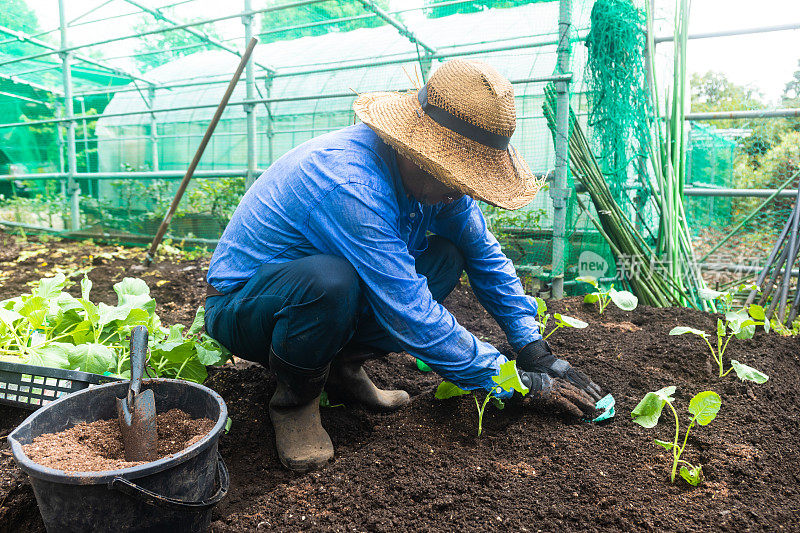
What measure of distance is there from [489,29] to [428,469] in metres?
7.21

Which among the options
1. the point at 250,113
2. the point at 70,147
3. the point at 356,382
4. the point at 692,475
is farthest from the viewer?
the point at 70,147

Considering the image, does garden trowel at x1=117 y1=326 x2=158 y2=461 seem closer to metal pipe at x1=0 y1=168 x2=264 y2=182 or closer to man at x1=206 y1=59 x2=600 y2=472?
man at x1=206 y1=59 x2=600 y2=472

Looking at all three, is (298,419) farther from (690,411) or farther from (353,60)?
(353,60)

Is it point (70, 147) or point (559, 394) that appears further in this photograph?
point (70, 147)

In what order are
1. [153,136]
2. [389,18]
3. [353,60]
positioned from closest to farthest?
[389,18]
[353,60]
[153,136]

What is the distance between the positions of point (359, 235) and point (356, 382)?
2.24ft

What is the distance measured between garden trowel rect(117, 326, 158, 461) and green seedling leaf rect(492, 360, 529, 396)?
86 centimetres

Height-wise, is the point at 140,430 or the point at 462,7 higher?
the point at 462,7

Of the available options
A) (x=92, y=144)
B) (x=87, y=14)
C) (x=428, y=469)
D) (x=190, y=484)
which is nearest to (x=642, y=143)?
(x=428, y=469)

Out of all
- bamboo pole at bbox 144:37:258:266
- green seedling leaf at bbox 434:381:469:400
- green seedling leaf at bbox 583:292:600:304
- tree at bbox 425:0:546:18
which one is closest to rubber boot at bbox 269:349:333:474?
green seedling leaf at bbox 434:381:469:400

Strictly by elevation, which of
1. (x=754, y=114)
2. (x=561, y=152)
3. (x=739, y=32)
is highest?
(x=739, y=32)

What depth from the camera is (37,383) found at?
1494 millimetres

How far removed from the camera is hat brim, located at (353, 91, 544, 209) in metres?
1.40

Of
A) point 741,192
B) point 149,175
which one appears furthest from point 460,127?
point 149,175
